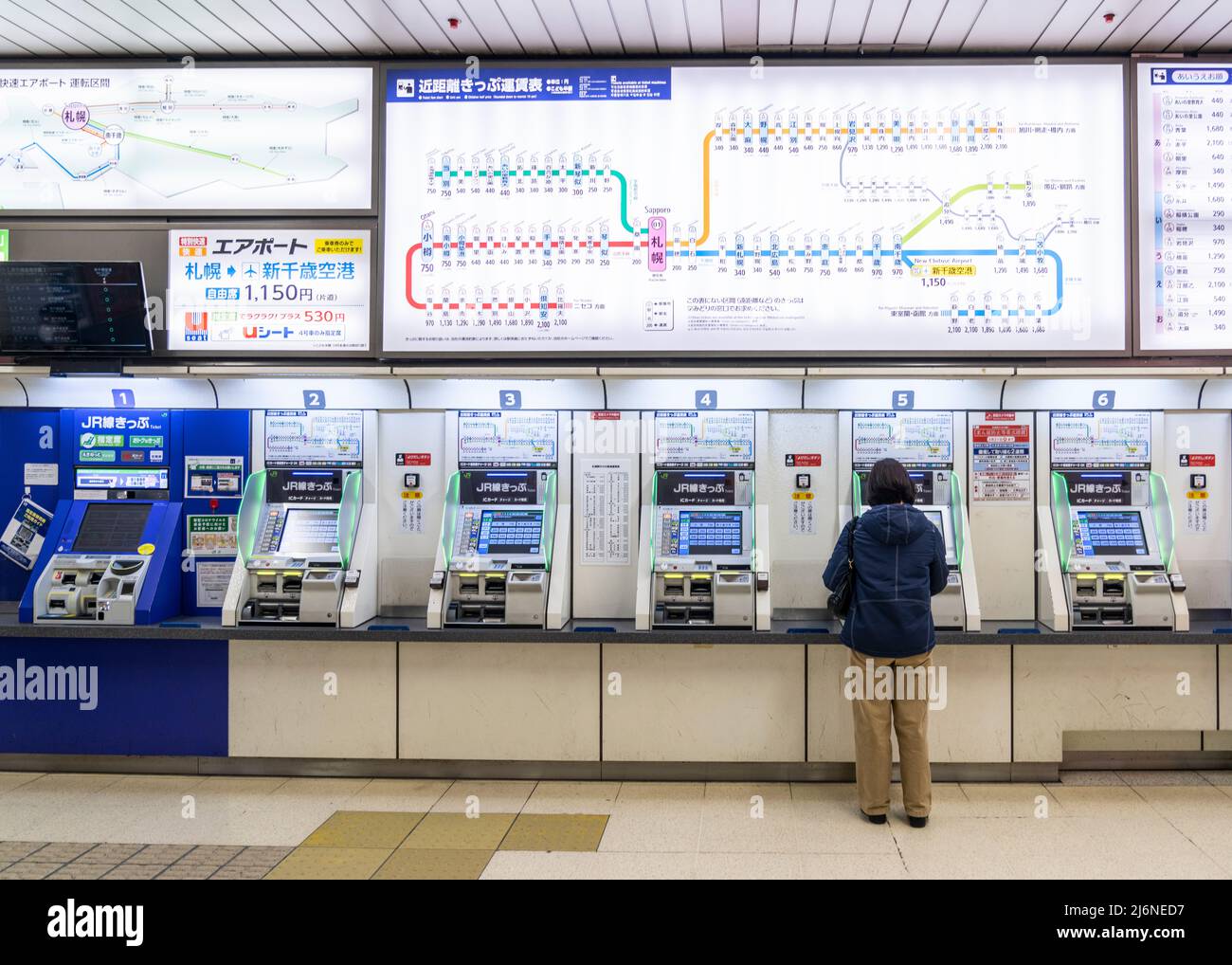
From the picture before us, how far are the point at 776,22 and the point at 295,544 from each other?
148 inches

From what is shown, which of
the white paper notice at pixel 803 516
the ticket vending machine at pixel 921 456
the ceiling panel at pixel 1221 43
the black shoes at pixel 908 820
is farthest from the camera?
the white paper notice at pixel 803 516

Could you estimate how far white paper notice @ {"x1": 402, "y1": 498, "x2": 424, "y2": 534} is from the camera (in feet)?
16.5

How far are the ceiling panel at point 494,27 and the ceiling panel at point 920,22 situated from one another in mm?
1898

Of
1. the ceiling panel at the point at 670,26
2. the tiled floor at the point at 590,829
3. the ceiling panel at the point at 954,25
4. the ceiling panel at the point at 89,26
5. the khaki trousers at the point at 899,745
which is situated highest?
the ceiling panel at the point at 89,26

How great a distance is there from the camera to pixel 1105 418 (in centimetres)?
484

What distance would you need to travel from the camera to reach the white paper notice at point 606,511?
16.3 ft

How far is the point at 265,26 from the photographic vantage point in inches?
177

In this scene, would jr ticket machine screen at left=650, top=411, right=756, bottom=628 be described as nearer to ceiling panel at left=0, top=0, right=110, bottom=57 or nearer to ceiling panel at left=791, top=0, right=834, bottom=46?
ceiling panel at left=791, top=0, right=834, bottom=46

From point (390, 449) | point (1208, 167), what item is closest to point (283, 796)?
point (390, 449)

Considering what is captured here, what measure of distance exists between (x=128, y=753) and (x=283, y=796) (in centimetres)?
104

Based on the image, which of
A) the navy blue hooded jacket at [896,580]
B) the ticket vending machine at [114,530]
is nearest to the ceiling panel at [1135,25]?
the navy blue hooded jacket at [896,580]

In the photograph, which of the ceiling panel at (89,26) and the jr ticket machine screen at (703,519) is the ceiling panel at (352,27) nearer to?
the ceiling panel at (89,26)

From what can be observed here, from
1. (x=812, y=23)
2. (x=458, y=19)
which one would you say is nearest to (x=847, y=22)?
(x=812, y=23)

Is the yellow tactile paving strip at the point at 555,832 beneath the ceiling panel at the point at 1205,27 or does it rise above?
beneath
